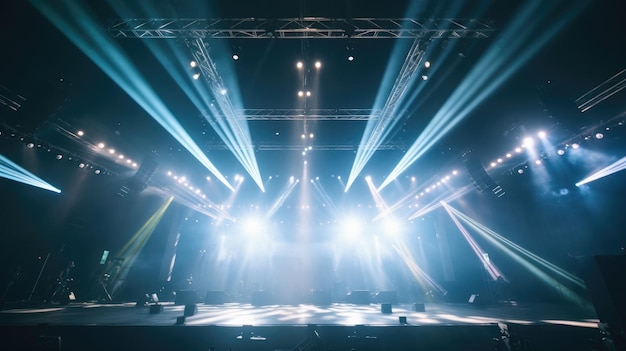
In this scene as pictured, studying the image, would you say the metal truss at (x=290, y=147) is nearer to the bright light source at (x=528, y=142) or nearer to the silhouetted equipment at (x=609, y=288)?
the bright light source at (x=528, y=142)

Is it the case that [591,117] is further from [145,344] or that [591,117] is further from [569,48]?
[145,344]

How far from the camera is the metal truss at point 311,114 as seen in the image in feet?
32.3

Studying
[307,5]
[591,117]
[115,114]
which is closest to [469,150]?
[591,117]

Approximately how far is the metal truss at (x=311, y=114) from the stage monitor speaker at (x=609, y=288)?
24.4 feet

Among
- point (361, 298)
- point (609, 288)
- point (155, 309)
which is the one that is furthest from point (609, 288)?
point (155, 309)

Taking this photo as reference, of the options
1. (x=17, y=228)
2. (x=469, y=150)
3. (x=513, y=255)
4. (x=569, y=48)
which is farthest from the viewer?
(x=513, y=255)

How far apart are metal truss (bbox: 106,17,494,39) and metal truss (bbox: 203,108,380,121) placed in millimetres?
3416

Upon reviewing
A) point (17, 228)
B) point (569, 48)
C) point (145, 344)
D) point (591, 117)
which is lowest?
point (145, 344)

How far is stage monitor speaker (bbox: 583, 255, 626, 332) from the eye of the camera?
19.6 ft

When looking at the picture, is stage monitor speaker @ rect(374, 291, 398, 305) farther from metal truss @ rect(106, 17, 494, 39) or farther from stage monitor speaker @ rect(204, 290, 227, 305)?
metal truss @ rect(106, 17, 494, 39)

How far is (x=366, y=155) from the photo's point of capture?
12852 millimetres

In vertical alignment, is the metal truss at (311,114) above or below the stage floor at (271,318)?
above

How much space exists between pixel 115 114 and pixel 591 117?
52.7 feet

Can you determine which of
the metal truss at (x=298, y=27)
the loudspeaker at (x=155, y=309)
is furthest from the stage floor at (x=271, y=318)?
the metal truss at (x=298, y=27)
